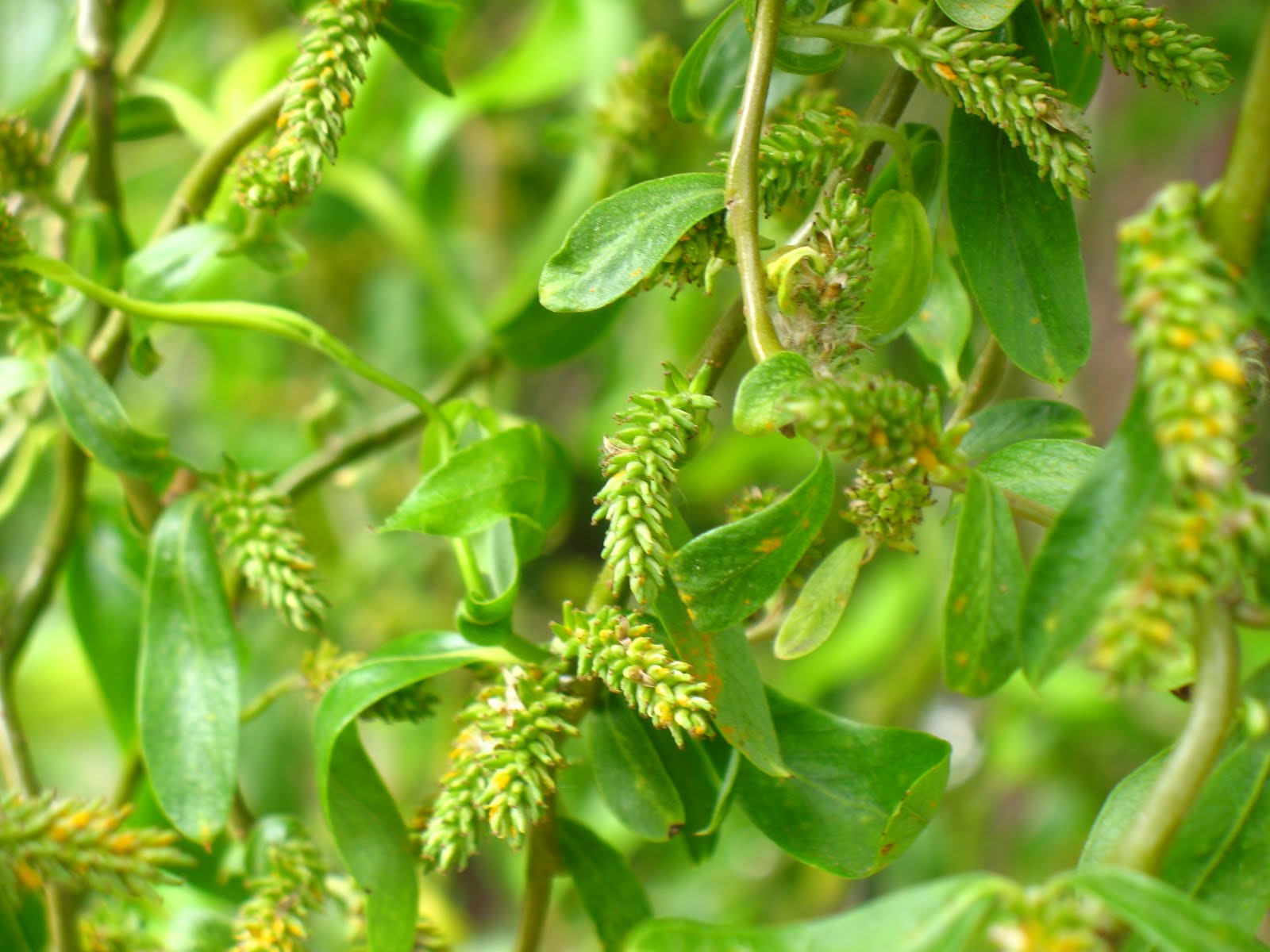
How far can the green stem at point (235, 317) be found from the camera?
548 millimetres

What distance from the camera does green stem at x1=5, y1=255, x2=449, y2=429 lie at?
55cm

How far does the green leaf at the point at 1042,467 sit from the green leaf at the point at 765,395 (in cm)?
10

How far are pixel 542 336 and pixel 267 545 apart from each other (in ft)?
1.02

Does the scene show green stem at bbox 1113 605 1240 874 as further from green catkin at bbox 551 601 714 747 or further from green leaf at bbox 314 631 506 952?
green leaf at bbox 314 631 506 952

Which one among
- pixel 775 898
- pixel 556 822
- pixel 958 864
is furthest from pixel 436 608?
pixel 556 822

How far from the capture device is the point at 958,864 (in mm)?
1324

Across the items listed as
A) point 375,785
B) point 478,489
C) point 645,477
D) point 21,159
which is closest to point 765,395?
point 645,477

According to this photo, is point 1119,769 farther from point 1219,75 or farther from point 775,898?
point 1219,75

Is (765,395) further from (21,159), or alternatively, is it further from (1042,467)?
(21,159)

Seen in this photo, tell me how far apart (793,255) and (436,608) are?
1.12 metres

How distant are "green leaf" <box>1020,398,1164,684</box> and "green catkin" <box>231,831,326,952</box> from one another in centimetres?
37

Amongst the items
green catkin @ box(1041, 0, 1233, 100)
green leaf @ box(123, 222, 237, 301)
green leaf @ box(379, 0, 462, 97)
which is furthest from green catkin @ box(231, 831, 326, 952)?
green catkin @ box(1041, 0, 1233, 100)

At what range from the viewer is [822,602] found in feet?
1.61

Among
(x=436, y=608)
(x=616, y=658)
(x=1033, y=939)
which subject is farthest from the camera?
(x=436, y=608)
